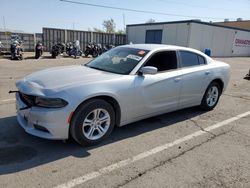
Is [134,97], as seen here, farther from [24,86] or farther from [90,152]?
[24,86]

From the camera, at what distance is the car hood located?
11.6 feet

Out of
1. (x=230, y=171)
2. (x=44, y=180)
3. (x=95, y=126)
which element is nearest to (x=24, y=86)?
(x=95, y=126)

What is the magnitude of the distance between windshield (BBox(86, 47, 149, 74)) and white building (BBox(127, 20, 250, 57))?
21338 mm

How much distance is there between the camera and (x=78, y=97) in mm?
3375

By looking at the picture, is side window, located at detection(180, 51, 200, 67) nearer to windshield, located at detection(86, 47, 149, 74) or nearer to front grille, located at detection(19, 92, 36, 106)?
windshield, located at detection(86, 47, 149, 74)

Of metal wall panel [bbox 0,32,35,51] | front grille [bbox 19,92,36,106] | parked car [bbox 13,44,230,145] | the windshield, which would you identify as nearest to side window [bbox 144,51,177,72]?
parked car [bbox 13,44,230,145]

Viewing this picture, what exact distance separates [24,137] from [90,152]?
3.81 feet

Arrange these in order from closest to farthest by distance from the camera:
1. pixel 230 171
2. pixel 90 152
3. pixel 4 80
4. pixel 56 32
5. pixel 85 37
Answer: pixel 230 171, pixel 90 152, pixel 4 80, pixel 56 32, pixel 85 37

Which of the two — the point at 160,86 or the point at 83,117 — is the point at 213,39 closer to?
the point at 160,86

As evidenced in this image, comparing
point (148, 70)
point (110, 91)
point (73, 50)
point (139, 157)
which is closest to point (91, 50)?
point (73, 50)

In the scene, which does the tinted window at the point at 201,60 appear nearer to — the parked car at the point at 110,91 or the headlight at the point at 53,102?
the parked car at the point at 110,91

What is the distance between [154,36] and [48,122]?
26.2m

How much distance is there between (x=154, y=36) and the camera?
28.1 metres

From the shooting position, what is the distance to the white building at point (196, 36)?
2505 centimetres
